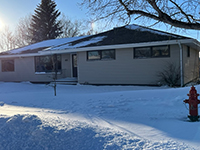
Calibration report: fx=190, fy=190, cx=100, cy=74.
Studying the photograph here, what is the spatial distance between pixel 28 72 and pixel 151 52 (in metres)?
10.7

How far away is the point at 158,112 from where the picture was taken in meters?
4.90

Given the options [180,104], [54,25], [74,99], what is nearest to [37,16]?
[54,25]

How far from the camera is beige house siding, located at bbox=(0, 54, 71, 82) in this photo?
15469 millimetres

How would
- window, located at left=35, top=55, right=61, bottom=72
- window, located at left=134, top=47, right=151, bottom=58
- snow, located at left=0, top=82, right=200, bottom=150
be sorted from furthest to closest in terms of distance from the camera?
window, located at left=35, top=55, right=61, bottom=72, window, located at left=134, top=47, right=151, bottom=58, snow, located at left=0, top=82, right=200, bottom=150

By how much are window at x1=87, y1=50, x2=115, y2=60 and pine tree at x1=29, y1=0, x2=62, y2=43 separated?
25873 millimetres

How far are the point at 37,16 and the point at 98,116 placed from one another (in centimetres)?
3689

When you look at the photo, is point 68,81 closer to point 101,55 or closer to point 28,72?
point 101,55

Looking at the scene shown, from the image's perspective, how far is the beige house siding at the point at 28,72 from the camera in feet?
50.8

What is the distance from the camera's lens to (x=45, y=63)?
15969 mm

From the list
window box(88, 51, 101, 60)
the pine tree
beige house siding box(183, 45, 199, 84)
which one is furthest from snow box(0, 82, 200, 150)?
the pine tree

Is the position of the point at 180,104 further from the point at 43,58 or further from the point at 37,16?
the point at 37,16

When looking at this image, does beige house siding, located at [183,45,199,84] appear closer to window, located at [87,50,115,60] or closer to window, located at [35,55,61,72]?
window, located at [87,50,115,60]

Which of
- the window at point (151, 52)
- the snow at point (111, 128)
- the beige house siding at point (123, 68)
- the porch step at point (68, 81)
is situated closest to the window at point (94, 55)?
the beige house siding at point (123, 68)

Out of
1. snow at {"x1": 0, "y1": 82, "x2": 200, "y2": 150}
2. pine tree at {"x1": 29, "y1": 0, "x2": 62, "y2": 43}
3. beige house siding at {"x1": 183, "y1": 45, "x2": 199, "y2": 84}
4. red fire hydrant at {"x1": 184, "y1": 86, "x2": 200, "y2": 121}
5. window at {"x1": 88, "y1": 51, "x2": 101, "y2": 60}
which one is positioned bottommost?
snow at {"x1": 0, "y1": 82, "x2": 200, "y2": 150}
